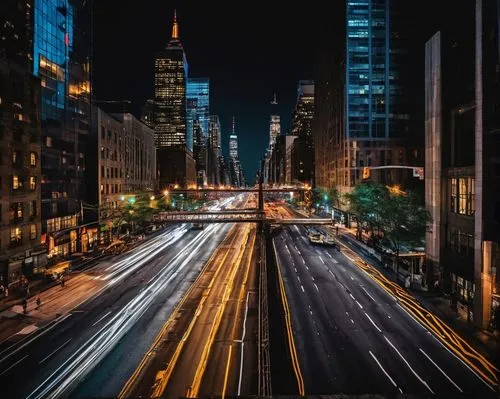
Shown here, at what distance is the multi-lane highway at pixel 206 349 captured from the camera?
19.4 meters

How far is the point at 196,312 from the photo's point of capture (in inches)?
1222

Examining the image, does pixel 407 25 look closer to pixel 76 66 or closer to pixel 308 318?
pixel 76 66

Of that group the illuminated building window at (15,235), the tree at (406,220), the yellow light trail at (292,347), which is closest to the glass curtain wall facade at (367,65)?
the tree at (406,220)

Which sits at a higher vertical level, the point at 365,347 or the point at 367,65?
the point at 367,65

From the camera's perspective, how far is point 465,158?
3550 centimetres

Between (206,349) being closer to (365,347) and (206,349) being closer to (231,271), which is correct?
(365,347)

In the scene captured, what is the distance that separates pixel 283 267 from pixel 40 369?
31.9m

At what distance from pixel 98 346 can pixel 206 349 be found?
271 inches

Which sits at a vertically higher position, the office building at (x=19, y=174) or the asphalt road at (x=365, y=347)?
the office building at (x=19, y=174)

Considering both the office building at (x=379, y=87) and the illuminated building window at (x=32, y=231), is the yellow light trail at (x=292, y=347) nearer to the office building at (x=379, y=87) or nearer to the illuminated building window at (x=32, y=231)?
the illuminated building window at (x=32, y=231)

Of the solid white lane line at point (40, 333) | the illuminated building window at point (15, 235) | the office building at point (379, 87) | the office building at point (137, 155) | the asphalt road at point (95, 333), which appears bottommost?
the solid white lane line at point (40, 333)

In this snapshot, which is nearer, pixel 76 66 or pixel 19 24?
pixel 19 24

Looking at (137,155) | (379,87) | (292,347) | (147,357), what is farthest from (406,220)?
(379,87)

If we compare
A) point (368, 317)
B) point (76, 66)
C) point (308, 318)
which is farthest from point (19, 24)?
point (368, 317)
